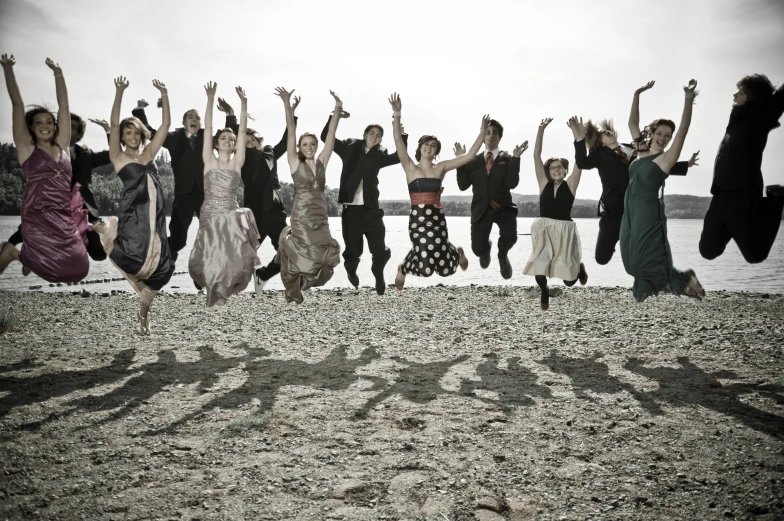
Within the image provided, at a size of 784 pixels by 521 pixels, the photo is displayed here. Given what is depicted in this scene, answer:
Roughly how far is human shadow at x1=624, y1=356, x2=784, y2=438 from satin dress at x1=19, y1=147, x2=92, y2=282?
7.41 m

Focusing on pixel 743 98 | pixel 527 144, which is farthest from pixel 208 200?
pixel 743 98

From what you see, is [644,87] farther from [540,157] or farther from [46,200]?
[46,200]

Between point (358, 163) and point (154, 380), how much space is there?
446 cm

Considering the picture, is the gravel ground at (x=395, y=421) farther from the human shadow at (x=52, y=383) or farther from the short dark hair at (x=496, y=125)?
the short dark hair at (x=496, y=125)

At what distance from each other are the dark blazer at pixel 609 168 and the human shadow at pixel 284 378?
425cm

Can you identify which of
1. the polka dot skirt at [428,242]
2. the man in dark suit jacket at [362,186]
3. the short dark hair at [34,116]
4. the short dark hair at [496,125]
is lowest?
the polka dot skirt at [428,242]

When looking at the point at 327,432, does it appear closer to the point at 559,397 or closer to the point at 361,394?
the point at 361,394

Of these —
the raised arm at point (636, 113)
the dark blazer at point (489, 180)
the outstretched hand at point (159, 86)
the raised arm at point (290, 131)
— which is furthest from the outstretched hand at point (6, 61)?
the raised arm at point (636, 113)

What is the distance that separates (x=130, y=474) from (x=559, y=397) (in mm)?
4746

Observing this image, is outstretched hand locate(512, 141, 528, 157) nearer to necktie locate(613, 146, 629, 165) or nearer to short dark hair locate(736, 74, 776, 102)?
necktie locate(613, 146, 629, 165)

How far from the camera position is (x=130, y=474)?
4832 millimetres

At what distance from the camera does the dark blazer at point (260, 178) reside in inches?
345

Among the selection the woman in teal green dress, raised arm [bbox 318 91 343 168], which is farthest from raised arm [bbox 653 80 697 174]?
raised arm [bbox 318 91 343 168]

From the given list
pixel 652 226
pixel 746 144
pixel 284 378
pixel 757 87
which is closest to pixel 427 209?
pixel 652 226
